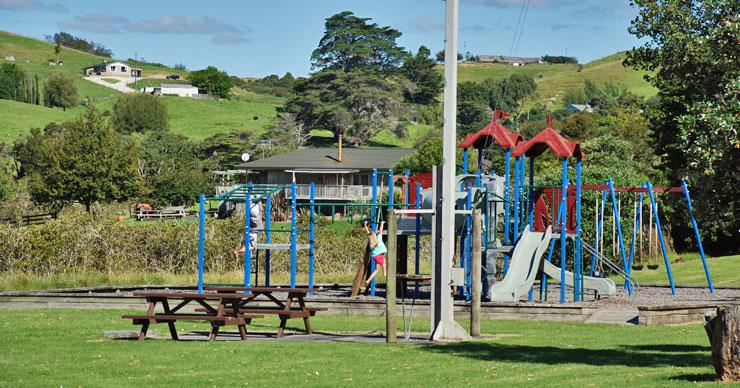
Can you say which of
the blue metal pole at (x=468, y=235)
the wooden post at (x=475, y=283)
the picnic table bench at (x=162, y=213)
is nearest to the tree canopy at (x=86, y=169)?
the picnic table bench at (x=162, y=213)

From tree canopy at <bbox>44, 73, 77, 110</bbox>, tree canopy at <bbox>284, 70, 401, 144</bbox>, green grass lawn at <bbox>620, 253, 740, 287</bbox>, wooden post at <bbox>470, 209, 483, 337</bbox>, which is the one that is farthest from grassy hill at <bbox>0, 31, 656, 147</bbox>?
wooden post at <bbox>470, 209, 483, 337</bbox>

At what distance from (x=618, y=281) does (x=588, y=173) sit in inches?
321

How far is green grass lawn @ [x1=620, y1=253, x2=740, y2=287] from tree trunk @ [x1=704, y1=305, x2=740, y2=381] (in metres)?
19.1

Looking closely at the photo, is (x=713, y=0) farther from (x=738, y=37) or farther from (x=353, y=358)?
(x=353, y=358)

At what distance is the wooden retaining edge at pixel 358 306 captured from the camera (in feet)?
71.9

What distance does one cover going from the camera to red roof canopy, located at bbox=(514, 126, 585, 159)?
24469 mm

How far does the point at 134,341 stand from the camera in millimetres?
18297

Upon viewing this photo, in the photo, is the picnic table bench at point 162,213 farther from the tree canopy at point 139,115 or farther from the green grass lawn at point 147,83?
the green grass lawn at point 147,83

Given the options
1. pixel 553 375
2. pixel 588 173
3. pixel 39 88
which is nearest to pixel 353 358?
pixel 553 375

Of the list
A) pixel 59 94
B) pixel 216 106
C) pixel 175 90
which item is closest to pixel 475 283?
pixel 216 106

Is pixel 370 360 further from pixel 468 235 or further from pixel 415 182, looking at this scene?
pixel 415 182

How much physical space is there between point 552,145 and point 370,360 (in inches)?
400

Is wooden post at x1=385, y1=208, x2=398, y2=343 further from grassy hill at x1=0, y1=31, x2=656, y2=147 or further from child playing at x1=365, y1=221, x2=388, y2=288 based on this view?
grassy hill at x1=0, y1=31, x2=656, y2=147

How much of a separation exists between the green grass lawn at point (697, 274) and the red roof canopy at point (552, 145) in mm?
7788
